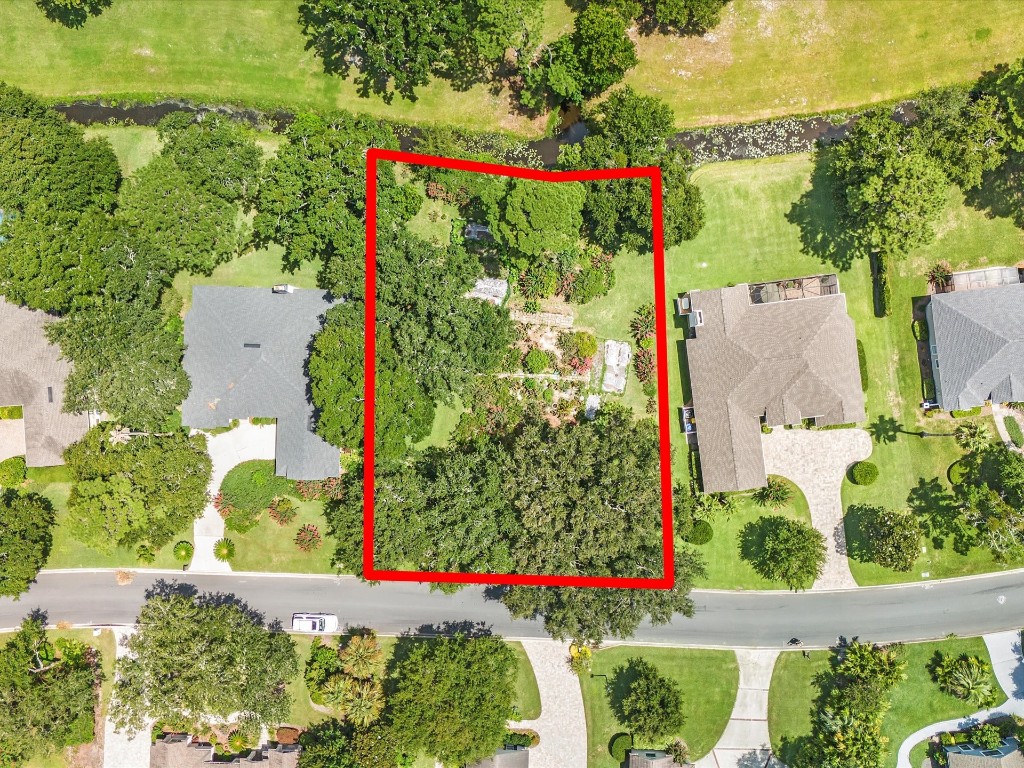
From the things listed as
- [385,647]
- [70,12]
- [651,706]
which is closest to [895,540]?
[651,706]

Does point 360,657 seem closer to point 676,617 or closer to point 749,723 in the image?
point 676,617

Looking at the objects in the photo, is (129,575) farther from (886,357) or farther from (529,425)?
(886,357)

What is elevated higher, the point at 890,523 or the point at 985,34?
the point at 985,34

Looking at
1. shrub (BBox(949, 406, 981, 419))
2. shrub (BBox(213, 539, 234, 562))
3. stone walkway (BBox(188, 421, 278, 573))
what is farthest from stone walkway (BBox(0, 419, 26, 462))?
shrub (BBox(949, 406, 981, 419))

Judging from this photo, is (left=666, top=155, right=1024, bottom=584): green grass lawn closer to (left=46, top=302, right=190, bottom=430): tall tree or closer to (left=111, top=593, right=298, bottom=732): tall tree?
(left=111, top=593, right=298, bottom=732): tall tree

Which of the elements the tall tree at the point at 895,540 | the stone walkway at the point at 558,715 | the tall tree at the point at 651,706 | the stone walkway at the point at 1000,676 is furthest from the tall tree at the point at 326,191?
the stone walkway at the point at 1000,676

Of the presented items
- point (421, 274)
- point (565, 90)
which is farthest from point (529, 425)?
point (565, 90)
